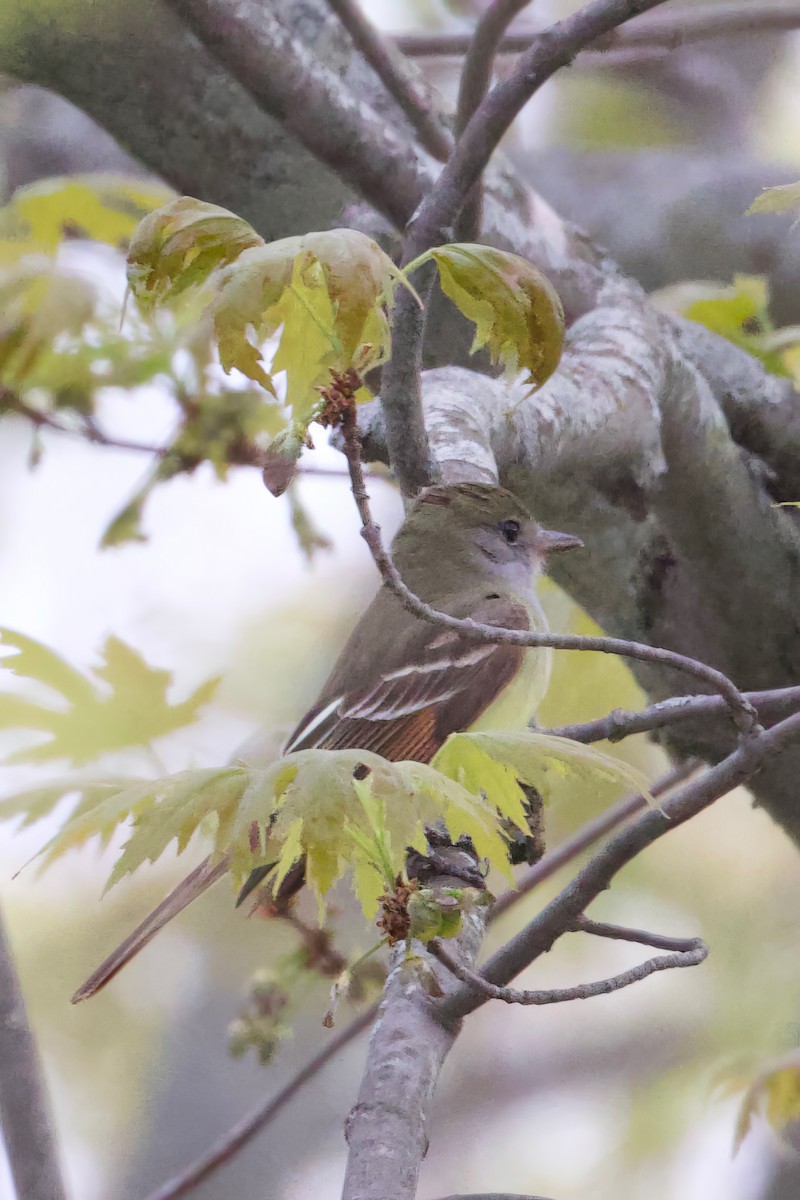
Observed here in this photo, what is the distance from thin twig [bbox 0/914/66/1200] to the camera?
85 centimetres

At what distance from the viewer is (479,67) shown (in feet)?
3.54

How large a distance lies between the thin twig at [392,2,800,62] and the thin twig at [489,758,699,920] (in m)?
1.06

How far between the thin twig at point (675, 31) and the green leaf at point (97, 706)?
105 centimetres

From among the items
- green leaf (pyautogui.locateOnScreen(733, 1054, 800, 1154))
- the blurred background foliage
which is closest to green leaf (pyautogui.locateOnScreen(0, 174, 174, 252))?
the blurred background foliage

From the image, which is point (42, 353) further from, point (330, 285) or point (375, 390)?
point (330, 285)

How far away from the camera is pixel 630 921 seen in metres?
2.23

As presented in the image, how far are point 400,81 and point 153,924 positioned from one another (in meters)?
0.96

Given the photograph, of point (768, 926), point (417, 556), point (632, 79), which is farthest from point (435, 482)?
point (632, 79)

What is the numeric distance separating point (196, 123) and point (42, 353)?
37 centimetres

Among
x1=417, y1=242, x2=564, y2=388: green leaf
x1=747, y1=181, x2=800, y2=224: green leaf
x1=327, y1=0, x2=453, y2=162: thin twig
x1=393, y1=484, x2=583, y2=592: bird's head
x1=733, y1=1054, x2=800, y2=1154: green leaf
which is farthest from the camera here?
x1=733, y1=1054, x2=800, y2=1154: green leaf

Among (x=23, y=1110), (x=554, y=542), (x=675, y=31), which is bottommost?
(x=23, y=1110)

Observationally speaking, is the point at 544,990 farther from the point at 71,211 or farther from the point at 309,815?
the point at 71,211

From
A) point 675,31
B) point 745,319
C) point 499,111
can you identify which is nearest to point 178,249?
point 499,111

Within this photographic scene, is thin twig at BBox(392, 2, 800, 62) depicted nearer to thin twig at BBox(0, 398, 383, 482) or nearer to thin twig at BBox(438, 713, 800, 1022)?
thin twig at BBox(0, 398, 383, 482)
